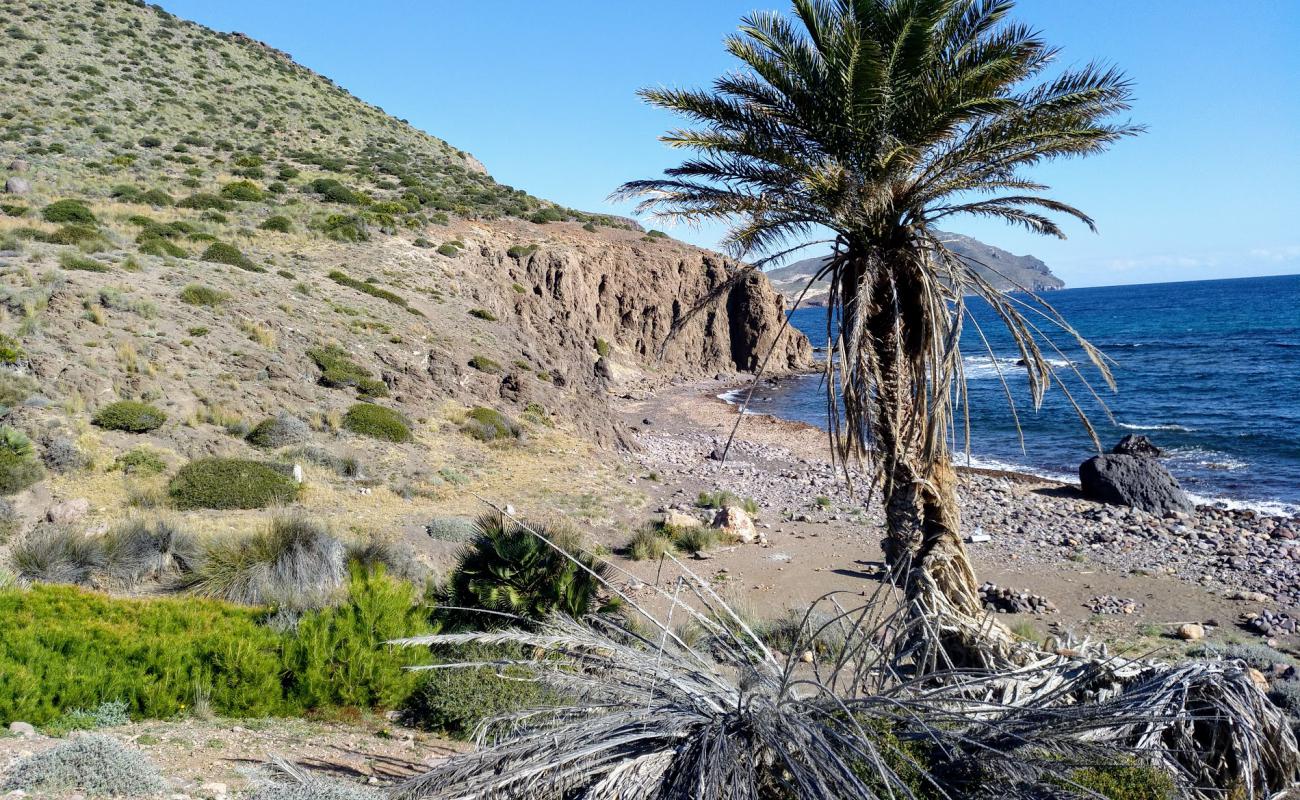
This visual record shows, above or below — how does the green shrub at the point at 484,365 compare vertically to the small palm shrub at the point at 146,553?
above

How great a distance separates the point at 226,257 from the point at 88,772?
79.8 ft

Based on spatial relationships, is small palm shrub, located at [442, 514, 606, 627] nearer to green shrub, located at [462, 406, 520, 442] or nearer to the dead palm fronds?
the dead palm fronds

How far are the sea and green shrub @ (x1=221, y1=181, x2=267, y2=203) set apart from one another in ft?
82.1

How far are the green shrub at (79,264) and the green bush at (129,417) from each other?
7430 millimetres

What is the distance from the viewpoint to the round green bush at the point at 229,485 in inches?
520

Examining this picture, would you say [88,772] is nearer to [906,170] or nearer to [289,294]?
[906,170]

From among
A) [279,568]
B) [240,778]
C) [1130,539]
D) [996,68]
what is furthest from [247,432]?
[1130,539]

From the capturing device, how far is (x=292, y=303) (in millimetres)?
23031

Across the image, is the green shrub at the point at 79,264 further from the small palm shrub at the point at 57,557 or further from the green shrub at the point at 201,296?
the small palm shrub at the point at 57,557

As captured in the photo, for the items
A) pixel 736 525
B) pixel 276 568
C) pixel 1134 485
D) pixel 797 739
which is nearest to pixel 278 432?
pixel 276 568

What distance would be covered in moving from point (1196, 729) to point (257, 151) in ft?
147

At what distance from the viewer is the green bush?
1466 cm

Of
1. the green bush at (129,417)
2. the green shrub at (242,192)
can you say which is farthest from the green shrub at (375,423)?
Answer: the green shrub at (242,192)

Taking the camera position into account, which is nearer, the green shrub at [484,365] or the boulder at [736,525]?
the boulder at [736,525]
